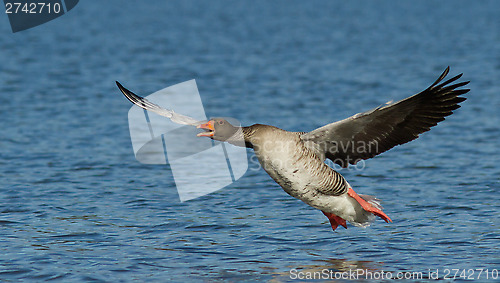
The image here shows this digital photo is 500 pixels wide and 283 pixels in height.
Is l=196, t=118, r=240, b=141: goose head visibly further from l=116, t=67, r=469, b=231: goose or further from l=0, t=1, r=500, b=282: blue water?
l=0, t=1, r=500, b=282: blue water

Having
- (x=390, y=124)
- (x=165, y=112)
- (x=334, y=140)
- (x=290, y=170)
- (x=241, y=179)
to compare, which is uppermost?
(x=165, y=112)

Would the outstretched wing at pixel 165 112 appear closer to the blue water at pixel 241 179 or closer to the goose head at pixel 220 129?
the goose head at pixel 220 129

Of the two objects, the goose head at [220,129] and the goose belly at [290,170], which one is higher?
the goose head at [220,129]

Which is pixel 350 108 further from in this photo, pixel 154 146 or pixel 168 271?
pixel 168 271

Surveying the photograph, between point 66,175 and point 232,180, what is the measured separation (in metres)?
3.25

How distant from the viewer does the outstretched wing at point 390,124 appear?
357 inches

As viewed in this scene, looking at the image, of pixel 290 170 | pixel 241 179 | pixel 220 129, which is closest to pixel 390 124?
pixel 290 170

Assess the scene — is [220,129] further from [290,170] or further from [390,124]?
[390,124]

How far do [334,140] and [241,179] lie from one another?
4.59 meters

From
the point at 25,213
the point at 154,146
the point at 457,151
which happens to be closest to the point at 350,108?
the point at 457,151

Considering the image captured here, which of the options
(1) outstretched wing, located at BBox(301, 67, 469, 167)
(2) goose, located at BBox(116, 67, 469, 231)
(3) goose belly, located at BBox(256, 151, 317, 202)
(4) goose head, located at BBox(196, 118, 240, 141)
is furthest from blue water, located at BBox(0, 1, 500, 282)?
(4) goose head, located at BBox(196, 118, 240, 141)

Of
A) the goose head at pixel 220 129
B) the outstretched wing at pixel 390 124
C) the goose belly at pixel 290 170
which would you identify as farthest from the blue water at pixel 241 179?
the goose head at pixel 220 129

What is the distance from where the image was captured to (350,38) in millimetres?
37781

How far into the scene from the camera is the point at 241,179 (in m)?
14.1
